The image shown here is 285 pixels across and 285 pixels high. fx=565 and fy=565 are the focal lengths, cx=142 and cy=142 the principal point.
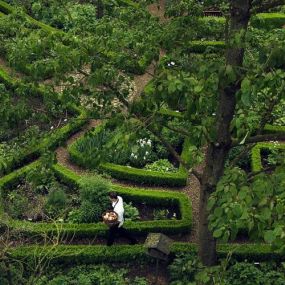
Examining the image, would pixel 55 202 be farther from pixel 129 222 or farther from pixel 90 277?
pixel 90 277

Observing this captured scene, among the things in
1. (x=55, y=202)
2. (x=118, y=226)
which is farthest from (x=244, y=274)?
(x=55, y=202)

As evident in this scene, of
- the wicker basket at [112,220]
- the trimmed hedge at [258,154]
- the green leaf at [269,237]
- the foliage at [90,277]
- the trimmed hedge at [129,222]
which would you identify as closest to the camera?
the green leaf at [269,237]

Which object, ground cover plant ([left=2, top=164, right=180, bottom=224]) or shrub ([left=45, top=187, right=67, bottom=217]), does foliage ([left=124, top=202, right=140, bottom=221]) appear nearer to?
ground cover plant ([left=2, top=164, right=180, bottom=224])

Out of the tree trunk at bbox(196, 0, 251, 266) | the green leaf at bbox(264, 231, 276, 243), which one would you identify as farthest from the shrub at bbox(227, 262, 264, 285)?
the green leaf at bbox(264, 231, 276, 243)

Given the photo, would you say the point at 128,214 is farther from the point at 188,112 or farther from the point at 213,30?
the point at 188,112

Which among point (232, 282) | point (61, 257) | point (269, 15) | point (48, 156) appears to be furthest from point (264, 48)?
point (269, 15)

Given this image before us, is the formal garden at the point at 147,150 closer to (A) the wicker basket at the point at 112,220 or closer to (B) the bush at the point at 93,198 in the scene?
(B) the bush at the point at 93,198

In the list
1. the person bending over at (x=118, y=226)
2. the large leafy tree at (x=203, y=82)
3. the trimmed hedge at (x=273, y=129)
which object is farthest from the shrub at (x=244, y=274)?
the trimmed hedge at (x=273, y=129)
